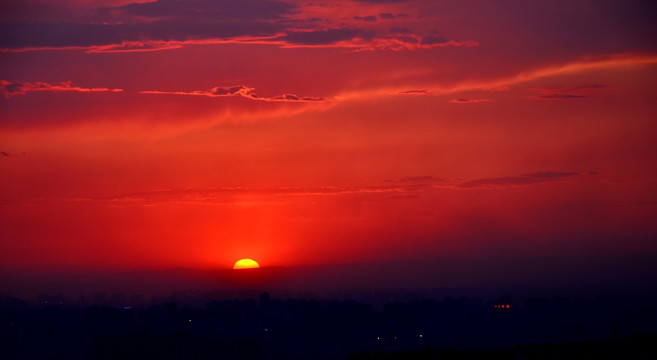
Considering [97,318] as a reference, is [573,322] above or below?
below

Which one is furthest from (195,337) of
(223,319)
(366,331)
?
(223,319)

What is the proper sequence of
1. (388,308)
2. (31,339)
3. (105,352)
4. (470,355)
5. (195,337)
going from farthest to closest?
(388,308) < (31,339) < (195,337) < (105,352) < (470,355)

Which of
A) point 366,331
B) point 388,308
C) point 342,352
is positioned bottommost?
point 342,352

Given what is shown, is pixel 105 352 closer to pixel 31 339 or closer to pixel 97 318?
pixel 31 339

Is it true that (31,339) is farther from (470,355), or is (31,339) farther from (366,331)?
(470,355)

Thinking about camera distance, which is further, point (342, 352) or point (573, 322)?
point (573, 322)

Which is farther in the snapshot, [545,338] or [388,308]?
[388,308]

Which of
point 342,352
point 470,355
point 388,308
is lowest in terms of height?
point 470,355

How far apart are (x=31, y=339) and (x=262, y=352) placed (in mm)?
23731

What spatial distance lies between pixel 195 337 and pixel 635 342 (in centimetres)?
4637

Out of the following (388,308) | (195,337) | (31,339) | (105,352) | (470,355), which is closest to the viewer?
(470,355)

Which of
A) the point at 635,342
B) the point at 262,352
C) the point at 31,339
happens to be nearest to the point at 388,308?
the point at 262,352

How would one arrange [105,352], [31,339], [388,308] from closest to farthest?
1. [105,352]
2. [31,339]
3. [388,308]

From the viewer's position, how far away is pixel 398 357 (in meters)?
30.2
